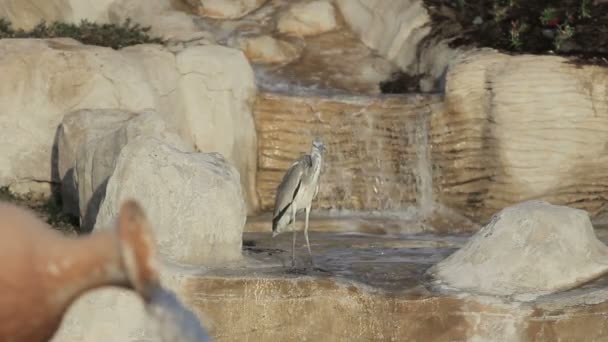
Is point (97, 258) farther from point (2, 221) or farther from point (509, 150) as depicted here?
point (509, 150)

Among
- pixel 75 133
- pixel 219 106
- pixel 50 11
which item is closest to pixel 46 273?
pixel 75 133

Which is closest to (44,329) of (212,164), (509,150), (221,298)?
(221,298)

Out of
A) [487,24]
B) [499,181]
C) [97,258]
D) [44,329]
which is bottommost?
[499,181]

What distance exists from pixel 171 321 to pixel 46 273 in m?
0.28

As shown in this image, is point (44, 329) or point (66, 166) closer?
point (44, 329)

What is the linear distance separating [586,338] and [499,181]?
530 centimetres

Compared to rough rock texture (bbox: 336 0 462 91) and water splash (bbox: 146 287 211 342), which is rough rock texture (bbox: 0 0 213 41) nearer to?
rough rock texture (bbox: 336 0 462 91)

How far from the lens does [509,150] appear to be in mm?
12719

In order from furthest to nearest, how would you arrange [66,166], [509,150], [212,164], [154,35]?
[154,35] < [509,150] < [66,166] < [212,164]

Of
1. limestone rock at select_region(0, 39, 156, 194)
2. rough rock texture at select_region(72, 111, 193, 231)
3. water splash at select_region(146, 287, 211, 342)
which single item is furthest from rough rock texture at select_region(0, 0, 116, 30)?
water splash at select_region(146, 287, 211, 342)

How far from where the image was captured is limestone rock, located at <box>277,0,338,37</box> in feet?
54.0

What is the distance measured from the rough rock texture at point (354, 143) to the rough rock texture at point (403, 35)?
1.50 meters

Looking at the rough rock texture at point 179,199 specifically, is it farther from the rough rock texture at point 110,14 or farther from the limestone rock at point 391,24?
the limestone rock at point 391,24

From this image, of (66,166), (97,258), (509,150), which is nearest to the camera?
→ (97,258)
